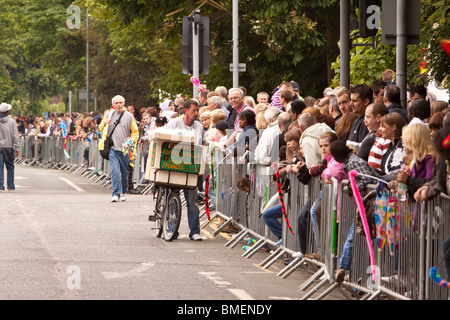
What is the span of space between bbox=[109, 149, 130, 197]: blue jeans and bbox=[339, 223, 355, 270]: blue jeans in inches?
453

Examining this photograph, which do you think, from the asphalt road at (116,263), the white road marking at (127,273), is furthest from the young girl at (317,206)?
the white road marking at (127,273)

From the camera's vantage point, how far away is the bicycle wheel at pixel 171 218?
14073mm

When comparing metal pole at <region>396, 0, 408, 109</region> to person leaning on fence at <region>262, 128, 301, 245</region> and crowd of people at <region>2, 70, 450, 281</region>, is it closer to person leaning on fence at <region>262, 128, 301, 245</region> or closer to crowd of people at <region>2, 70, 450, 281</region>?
crowd of people at <region>2, 70, 450, 281</region>

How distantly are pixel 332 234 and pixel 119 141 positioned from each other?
1189cm

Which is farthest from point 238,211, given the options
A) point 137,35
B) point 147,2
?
point 137,35

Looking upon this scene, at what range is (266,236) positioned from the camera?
42.3 feet

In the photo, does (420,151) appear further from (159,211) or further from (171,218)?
(159,211)

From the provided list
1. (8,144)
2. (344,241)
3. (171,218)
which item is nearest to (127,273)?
(344,241)

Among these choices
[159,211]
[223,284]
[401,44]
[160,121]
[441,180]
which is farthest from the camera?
[160,121]

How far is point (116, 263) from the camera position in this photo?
11.9 metres

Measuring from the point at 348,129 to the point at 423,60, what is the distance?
268cm

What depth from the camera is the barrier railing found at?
7836 millimetres

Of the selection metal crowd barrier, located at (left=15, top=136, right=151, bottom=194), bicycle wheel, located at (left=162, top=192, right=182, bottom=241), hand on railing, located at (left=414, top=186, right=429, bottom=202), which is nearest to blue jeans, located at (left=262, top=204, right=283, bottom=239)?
bicycle wheel, located at (left=162, top=192, right=182, bottom=241)
